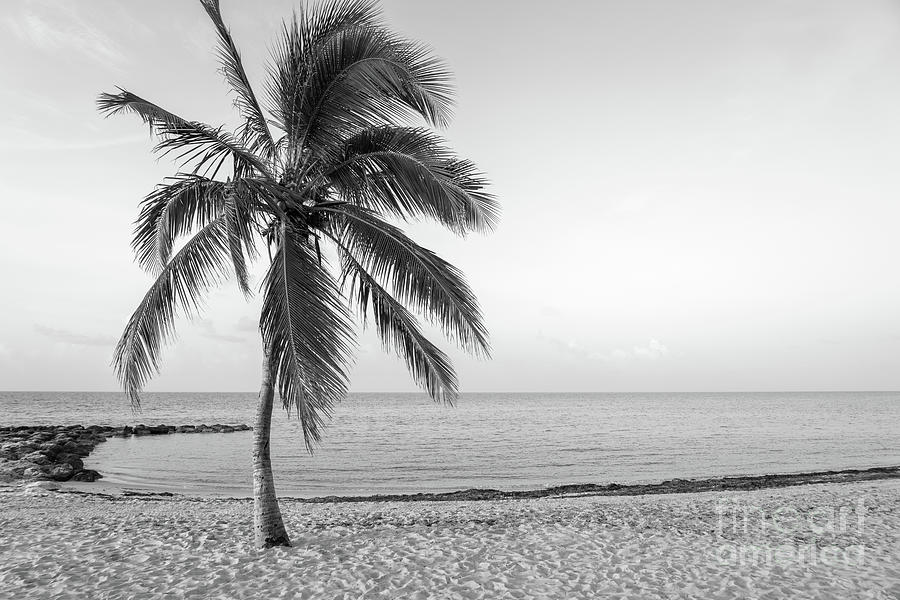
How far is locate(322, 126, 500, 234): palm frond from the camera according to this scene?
7656 mm

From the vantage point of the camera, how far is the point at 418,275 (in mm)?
7344

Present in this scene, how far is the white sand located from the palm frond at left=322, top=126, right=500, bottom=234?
4.94m

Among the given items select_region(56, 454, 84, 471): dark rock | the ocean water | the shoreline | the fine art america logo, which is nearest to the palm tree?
the fine art america logo

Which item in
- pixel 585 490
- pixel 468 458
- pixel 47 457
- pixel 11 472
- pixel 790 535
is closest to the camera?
pixel 790 535

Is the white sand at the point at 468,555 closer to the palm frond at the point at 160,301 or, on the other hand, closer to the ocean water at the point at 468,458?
the palm frond at the point at 160,301

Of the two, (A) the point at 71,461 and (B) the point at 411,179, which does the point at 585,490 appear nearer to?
(B) the point at 411,179

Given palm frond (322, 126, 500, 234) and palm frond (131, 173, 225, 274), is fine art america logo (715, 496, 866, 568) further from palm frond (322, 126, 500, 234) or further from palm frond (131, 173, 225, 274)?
palm frond (131, 173, 225, 274)

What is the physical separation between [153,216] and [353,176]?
280 cm

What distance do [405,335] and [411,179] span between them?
2.24m

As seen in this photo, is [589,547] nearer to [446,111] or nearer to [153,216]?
[446,111]

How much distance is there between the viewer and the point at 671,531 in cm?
943

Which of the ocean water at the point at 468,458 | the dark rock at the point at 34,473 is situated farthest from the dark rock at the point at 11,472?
the ocean water at the point at 468,458

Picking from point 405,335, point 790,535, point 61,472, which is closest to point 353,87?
point 405,335

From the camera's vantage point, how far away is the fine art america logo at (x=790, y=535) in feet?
25.8
